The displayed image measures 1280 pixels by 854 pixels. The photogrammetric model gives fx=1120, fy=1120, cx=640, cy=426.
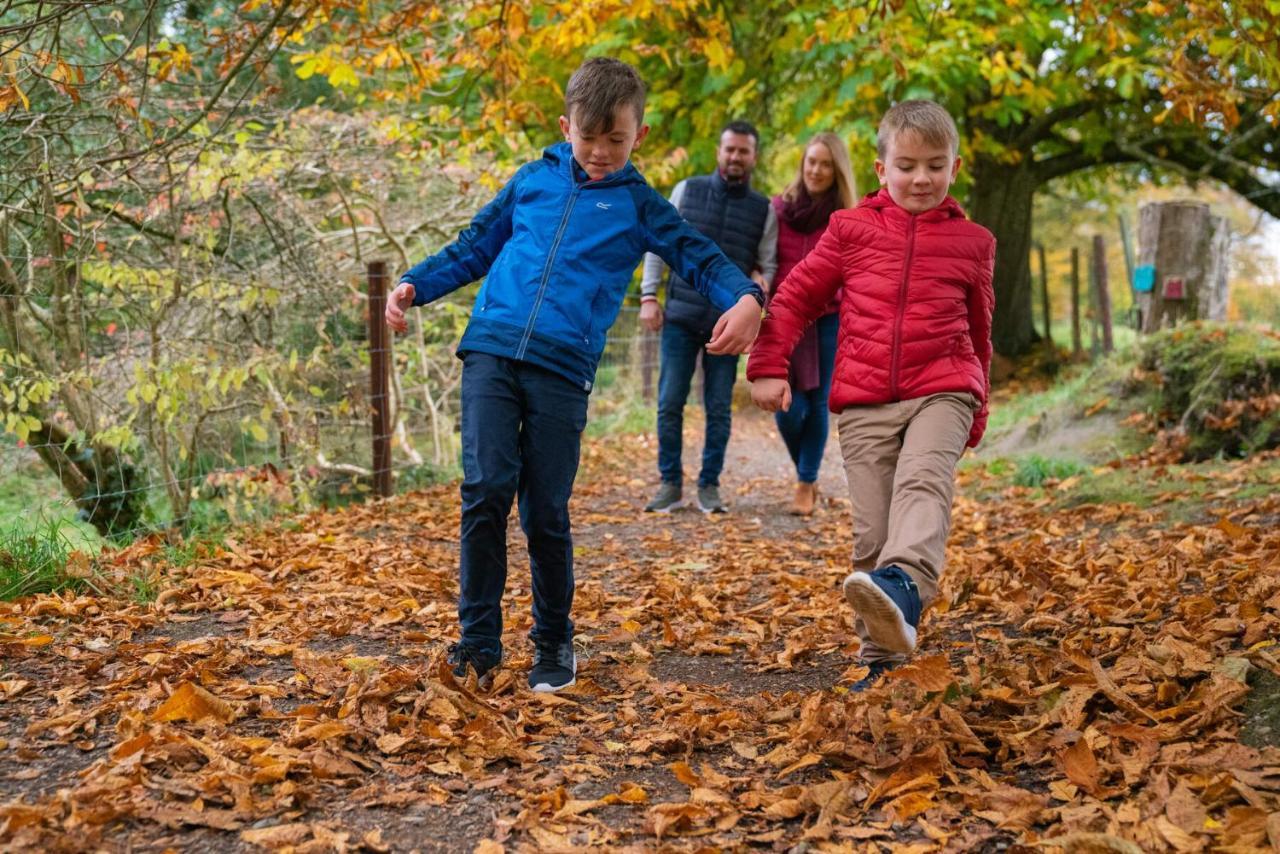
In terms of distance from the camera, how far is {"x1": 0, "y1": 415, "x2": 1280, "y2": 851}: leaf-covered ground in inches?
96.3

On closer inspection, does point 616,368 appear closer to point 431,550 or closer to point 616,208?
point 431,550

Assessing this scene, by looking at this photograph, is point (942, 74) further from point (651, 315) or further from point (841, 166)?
point (651, 315)

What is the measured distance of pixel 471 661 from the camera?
3.46m

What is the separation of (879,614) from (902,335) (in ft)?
3.02

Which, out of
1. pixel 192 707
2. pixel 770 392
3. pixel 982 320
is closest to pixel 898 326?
pixel 982 320

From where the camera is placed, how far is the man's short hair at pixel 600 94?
3.33 m

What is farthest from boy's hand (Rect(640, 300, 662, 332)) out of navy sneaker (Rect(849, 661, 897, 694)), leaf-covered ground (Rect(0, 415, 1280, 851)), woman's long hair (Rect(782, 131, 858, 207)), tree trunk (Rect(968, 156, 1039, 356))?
tree trunk (Rect(968, 156, 1039, 356))

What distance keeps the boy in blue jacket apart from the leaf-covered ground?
339mm

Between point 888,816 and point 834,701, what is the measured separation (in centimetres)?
71

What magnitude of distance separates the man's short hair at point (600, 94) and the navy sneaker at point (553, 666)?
1.61 m

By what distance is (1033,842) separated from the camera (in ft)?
7.57

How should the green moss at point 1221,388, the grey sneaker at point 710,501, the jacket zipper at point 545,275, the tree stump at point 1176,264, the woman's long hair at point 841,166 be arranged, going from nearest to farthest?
1. the jacket zipper at point 545,275
2. the woman's long hair at point 841,166
3. the grey sneaker at point 710,501
4. the green moss at point 1221,388
5. the tree stump at point 1176,264

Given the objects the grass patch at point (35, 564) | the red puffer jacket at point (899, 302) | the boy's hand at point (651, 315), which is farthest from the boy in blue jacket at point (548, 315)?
the boy's hand at point (651, 315)

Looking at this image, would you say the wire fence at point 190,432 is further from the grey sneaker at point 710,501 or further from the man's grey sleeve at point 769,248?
the man's grey sleeve at point 769,248
